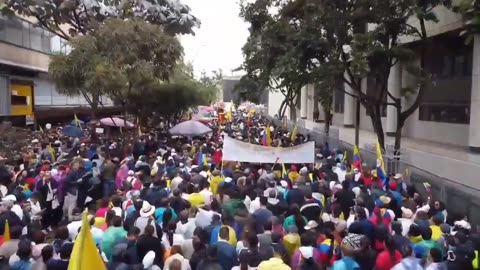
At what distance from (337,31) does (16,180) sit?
31.7 feet

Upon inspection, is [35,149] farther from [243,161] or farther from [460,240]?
[460,240]

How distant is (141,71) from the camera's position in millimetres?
19500

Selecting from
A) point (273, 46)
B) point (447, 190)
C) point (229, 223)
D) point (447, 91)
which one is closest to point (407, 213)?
point (229, 223)

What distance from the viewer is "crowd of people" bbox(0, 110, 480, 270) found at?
20.2ft

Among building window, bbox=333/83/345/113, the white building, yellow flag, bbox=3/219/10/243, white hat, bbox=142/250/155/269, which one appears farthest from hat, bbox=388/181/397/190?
building window, bbox=333/83/345/113

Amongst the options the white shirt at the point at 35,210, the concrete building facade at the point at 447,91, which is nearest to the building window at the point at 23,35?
the concrete building facade at the point at 447,91

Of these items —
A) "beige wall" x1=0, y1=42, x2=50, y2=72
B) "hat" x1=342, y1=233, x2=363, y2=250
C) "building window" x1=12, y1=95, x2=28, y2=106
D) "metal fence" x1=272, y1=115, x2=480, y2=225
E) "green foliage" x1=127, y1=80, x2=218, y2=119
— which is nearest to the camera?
"hat" x1=342, y1=233, x2=363, y2=250

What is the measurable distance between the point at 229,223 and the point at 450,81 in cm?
1914

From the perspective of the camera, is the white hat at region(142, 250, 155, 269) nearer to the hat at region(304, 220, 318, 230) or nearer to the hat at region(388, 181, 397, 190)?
the hat at region(304, 220, 318, 230)

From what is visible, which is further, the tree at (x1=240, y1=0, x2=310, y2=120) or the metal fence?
the tree at (x1=240, y1=0, x2=310, y2=120)

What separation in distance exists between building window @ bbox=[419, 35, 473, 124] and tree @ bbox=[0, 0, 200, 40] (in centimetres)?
1358

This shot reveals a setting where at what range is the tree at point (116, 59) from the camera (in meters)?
19.2

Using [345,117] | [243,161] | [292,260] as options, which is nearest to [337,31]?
[243,161]

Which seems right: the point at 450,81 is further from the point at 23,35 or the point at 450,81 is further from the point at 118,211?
the point at 23,35
